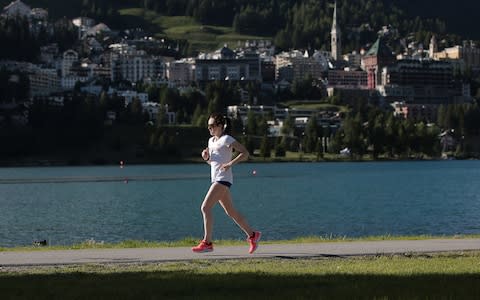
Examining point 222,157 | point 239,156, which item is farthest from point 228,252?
point 239,156

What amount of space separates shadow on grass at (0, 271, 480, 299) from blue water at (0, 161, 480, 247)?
22737 mm

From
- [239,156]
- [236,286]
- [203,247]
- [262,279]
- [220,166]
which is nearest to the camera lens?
[236,286]

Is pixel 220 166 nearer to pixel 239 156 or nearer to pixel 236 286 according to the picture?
pixel 239 156

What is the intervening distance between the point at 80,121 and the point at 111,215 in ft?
454

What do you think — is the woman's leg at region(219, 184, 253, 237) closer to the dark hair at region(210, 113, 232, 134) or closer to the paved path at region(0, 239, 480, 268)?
the paved path at region(0, 239, 480, 268)

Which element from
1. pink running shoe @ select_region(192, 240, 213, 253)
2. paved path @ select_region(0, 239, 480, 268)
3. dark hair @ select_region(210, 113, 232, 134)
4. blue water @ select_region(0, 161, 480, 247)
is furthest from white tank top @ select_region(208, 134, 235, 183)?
blue water @ select_region(0, 161, 480, 247)

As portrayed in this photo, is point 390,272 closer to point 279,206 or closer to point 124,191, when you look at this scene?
point 279,206

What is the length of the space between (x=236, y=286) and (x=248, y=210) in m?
49.4

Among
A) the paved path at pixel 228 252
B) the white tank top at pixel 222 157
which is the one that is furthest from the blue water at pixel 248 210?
the white tank top at pixel 222 157

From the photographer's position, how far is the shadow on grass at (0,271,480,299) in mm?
14445

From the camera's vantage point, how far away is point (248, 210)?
64750 millimetres

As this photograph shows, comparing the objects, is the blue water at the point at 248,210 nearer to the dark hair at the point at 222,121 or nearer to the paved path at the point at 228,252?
the paved path at the point at 228,252

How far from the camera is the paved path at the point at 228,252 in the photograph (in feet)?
A: 63.9

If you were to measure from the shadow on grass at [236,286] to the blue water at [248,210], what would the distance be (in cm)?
2274
